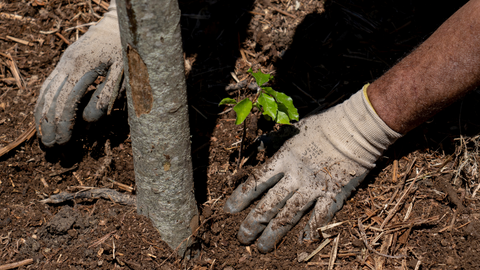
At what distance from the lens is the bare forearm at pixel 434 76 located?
1.78 meters

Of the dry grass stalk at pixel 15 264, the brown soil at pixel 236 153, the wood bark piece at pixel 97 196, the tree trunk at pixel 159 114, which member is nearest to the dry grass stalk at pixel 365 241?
the brown soil at pixel 236 153

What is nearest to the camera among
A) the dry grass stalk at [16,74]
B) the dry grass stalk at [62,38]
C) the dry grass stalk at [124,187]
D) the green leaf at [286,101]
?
the green leaf at [286,101]

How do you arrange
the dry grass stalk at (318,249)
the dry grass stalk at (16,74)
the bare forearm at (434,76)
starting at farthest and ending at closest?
the dry grass stalk at (16,74) → the dry grass stalk at (318,249) → the bare forearm at (434,76)

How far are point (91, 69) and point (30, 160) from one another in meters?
0.81

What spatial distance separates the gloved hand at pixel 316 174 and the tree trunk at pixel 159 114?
0.42 meters

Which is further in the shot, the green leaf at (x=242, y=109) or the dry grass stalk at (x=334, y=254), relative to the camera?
the dry grass stalk at (x=334, y=254)

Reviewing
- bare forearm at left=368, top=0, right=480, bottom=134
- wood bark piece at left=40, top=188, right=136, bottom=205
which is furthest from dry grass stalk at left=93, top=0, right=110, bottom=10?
bare forearm at left=368, top=0, right=480, bottom=134

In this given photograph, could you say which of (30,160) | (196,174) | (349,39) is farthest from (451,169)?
(30,160)

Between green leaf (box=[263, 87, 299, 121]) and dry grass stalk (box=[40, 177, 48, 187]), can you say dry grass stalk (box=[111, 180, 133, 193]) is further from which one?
green leaf (box=[263, 87, 299, 121])

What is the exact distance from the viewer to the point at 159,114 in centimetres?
146

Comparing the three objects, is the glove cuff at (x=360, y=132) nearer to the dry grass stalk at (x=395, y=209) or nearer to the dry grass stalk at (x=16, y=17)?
the dry grass stalk at (x=395, y=209)

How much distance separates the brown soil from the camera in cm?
197

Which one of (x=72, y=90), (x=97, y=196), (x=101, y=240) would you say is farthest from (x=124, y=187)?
(x=72, y=90)

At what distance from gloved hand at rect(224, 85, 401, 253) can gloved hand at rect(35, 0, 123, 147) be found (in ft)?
3.56
